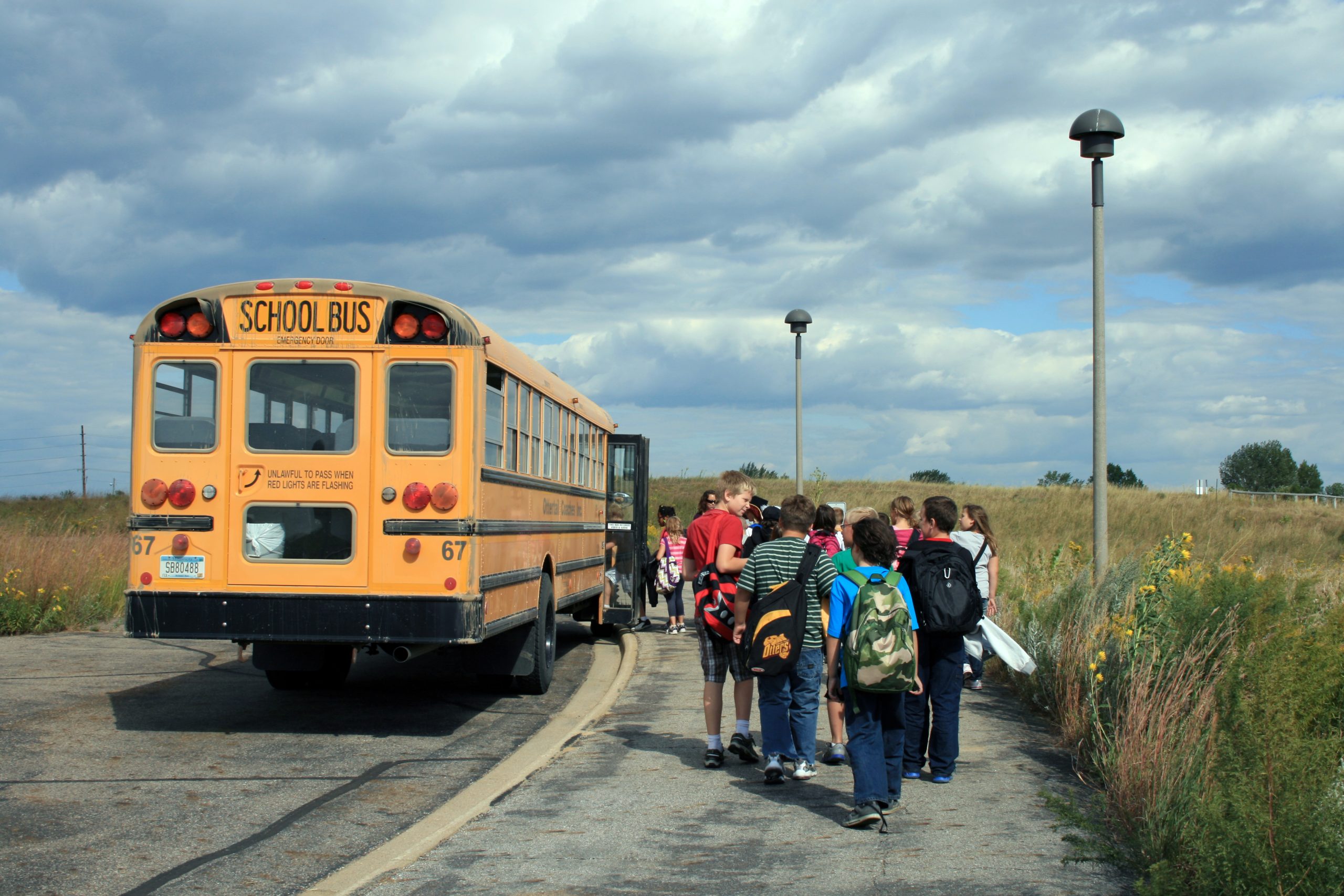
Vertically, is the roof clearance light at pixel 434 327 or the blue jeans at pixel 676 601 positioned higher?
the roof clearance light at pixel 434 327

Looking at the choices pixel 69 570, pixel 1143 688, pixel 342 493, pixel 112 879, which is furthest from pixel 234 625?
pixel 69 570

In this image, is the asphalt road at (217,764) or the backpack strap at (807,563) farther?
the backpack strap at (807,563)

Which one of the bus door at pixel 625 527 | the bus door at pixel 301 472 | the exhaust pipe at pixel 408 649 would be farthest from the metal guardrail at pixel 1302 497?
the bus door at pixel 301 472

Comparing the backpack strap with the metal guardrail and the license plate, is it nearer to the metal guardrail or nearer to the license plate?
the license plate

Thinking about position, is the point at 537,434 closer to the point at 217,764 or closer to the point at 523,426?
the point at 523,426

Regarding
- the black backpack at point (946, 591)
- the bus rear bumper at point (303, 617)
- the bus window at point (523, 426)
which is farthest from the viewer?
the bus window at point (523, 426)

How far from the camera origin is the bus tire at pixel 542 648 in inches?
399

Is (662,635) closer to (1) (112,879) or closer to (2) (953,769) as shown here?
(2) (953,769)

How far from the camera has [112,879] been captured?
505cm

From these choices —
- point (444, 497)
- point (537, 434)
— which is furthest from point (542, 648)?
point (444, 497)

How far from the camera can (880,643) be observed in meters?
5.66

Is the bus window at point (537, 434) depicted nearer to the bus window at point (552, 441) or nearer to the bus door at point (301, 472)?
the bus window at point (552, 441)

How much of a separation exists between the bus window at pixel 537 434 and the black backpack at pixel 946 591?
4.54 meters

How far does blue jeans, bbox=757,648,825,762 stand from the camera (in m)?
6.57
